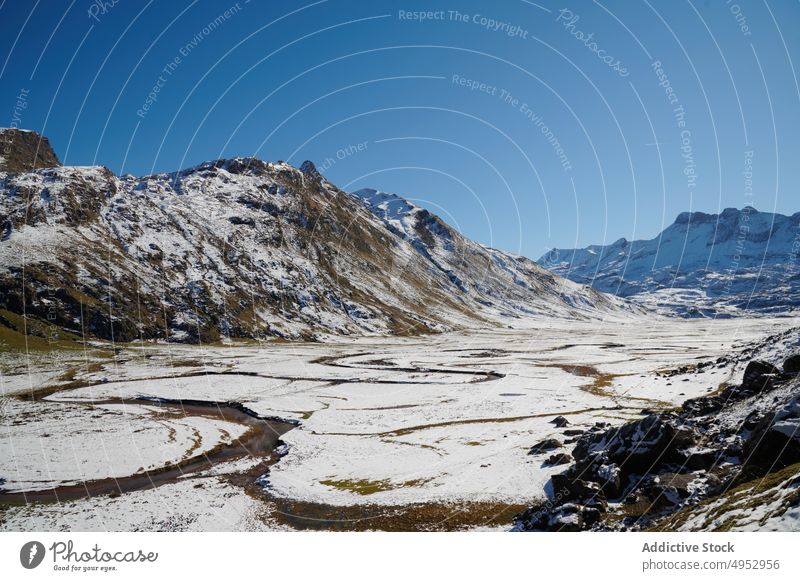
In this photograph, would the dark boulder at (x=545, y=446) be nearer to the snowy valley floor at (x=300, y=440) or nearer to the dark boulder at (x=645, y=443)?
the snowy valley floor at (x=300, y=440)

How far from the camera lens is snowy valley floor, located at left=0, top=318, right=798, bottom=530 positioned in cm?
2691

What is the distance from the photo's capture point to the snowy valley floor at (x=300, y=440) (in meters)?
26.9

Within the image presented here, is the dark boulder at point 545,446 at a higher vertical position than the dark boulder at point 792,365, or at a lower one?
lower

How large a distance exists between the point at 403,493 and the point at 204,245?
188150mm

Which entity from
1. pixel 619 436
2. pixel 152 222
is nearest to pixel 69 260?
pixel 152 222

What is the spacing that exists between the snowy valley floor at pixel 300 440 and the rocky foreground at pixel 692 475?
405 centimetres

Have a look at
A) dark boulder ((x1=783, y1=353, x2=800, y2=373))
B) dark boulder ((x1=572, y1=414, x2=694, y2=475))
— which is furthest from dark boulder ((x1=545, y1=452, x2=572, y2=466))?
dark boulder ((x1=783, y1=353, x2=800, y2=373))

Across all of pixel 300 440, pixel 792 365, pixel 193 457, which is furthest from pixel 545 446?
pixel 193 457

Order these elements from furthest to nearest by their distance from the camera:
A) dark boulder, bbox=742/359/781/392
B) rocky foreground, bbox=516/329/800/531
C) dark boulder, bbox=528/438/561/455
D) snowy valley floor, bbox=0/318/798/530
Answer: dark boulder, bbox=528/438/561/455, dark boulder, bbox=742/359/781/392, snowy valley floor, bbox=0/318/798/530, rocky foreground, bbox=516/329/800/531

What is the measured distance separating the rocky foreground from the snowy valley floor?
4.05m

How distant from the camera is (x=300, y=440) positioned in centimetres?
4322

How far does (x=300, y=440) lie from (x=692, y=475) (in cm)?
3312

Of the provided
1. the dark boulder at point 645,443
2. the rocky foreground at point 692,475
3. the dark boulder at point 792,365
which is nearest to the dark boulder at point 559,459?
the rocky foreground at point 692,475

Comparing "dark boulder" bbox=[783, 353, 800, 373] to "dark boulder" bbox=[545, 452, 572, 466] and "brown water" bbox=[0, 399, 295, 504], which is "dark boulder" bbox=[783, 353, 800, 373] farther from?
"brown water" bbox=[0, 399, 295, 504]
